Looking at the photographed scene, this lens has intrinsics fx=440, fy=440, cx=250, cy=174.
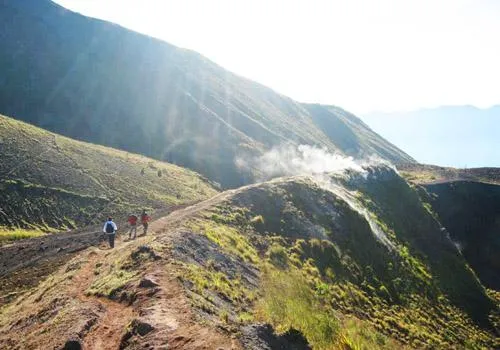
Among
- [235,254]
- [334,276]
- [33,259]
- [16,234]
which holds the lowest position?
[16,234]

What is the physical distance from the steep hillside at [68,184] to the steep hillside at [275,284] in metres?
34.9

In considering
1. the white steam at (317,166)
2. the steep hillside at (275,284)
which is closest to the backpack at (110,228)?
the steep hillside at (275,284)

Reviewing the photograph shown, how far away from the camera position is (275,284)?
79.9 ft

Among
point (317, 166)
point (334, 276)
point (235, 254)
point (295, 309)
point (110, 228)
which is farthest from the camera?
point (317, 166)

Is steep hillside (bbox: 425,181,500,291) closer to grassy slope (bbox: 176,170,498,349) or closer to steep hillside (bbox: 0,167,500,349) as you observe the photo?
steep hillside (bbox: 0,167,500,349)

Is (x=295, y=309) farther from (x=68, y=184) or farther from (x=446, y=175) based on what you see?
(x=446, y=175)

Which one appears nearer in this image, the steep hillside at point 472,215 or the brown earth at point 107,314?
the brown earth at point 107,314

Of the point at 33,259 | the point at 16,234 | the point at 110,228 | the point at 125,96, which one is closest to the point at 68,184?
the point at 16,234

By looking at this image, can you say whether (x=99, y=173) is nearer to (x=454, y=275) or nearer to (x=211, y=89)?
(x=454, y=275)

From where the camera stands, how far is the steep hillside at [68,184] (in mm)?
62656

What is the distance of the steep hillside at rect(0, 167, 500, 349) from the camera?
15.2 metres

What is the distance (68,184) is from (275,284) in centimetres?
5709

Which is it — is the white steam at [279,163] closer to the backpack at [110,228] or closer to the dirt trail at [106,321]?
the backpack at [110,228]

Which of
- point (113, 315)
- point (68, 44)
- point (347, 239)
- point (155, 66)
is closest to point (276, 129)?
point (155, 66)
